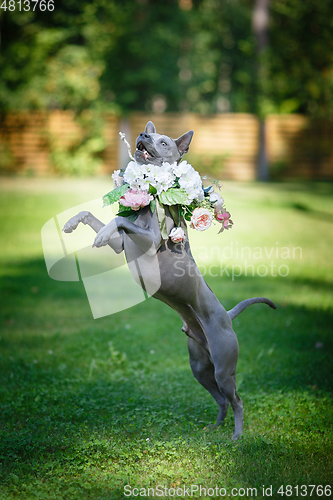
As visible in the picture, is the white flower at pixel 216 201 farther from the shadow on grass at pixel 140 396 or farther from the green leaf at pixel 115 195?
the shadow on grass at pixel 140 396

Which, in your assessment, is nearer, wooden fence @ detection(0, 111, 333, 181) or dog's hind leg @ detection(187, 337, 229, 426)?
dog's hind leg @ detection(187, 337, 229, 426)

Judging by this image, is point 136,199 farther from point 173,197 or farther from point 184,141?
point 184,141

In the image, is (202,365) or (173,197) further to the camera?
(202,365)

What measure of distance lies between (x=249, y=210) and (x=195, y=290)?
11.0 metres

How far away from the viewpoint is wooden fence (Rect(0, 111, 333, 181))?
726 inches

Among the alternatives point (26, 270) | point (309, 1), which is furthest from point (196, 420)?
point (309, 1)

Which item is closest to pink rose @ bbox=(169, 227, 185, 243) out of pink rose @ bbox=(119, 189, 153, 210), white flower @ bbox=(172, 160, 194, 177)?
pink rose @ bbox=(119, 189, 153, 210)

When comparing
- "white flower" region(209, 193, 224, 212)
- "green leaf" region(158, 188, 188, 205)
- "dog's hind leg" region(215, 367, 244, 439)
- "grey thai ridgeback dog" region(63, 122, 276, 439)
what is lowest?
"dog's hind leg" region(215, 367, 244, 439)

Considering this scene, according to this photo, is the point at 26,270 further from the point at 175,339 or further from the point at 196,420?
the point at 196,420

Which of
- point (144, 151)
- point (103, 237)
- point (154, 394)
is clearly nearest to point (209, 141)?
point (154, 394)

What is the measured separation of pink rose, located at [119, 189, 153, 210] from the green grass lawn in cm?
171

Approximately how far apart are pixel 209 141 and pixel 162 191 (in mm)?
16737

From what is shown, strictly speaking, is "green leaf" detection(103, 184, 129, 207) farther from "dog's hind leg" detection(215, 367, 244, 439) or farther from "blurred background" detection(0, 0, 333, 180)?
"blurred background" detection(0, 0, 333, 180)

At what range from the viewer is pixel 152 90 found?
824 inches
